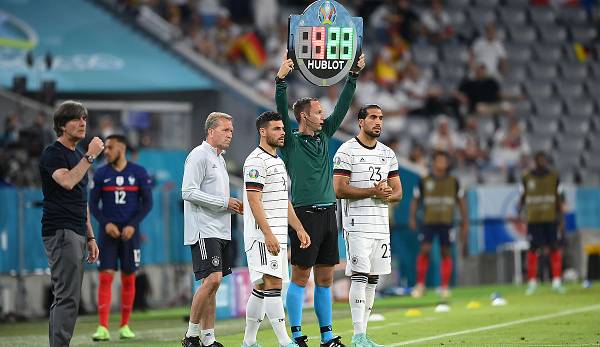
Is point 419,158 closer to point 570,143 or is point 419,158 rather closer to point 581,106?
point 570,143

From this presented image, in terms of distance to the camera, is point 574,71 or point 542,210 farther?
point 574,71

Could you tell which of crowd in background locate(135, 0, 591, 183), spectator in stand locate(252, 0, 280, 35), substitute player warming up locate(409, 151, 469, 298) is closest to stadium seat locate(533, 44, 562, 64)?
crowd in background locate(135, 0, 591, 183)

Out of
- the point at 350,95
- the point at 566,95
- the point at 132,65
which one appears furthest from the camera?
the point at 566,95

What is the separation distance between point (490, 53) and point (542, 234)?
933 centimetres

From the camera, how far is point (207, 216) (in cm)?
1166

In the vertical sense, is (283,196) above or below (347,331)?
above

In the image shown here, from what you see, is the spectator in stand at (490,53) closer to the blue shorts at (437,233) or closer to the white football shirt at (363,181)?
the blue shorts at (437,233)

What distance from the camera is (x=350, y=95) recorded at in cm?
1214

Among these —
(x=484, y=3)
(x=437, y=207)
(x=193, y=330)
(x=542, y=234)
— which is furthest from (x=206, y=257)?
(x=484, y=3)

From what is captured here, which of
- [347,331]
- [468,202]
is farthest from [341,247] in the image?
[347,331]

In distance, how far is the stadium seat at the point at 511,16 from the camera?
3159 cm

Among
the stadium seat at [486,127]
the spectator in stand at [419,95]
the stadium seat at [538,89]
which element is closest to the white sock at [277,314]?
the spectator in stand at [419,95]

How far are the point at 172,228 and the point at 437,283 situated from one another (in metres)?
5.46

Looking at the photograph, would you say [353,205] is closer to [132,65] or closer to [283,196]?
[283,196]
